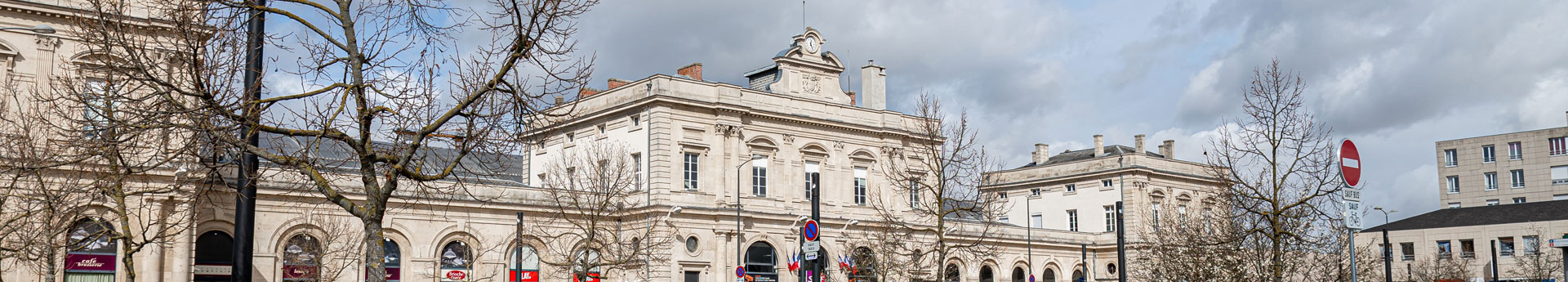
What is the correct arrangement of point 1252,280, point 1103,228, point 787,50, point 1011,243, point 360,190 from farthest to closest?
point 1103,228
point 1011,243
point 787,50
point 360,190
point 1252,280

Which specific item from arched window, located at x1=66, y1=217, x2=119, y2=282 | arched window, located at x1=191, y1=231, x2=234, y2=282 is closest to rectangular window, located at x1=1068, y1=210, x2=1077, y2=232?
→ arched window, located at x1=191, y1=231, x2=234, y2=282

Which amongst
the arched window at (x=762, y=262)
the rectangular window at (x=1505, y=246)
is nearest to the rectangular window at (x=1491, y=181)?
the rectangular window at (x=1505, y=246)

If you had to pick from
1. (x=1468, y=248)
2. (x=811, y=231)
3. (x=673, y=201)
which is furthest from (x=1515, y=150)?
(x=811, y=231)

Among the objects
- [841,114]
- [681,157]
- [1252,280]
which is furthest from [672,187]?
[1252,280]

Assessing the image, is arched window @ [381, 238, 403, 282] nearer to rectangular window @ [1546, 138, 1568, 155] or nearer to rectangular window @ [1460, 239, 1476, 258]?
rectangular window @ [1460, 239, 1476, 258]

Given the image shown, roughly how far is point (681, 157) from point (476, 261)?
8044 mm

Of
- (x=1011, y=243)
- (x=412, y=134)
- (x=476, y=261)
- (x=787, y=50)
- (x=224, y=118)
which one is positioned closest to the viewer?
(x=224, y=118)

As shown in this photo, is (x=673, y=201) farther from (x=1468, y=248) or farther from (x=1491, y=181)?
(x=1491, y=181)

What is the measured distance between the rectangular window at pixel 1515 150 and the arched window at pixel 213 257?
78.4 metres

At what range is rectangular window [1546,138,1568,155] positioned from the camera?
8281cm

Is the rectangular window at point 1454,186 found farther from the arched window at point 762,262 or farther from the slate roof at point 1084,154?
the arched window at point 762,262

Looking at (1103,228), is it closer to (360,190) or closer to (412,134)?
(360,190)

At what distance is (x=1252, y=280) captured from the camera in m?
→ 37.5

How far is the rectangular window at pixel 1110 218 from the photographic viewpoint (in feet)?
226
